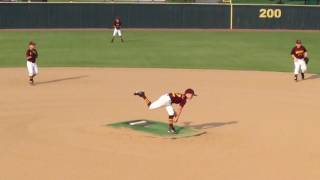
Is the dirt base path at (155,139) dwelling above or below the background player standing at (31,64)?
below

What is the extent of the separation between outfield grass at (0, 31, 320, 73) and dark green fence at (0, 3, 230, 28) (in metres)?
2.12

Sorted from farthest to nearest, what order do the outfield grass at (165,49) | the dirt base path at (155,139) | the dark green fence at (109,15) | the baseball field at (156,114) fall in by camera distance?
1. the dark green fence at (109,15)
2. the outfield grass at (165,49)
3. the baseball field at (156,114)
4. the dirt base path at (155,139)

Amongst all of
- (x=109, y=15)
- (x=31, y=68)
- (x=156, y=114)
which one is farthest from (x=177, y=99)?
(x=109, y=15)

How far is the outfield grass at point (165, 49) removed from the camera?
3312cm

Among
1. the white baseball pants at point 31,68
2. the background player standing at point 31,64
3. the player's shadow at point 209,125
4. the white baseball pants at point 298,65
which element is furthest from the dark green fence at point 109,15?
the player's shadow at point 209,125

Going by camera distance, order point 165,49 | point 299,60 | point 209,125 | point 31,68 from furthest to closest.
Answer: point 165,49 < point 299,60 < point 31,68 < point 209,125

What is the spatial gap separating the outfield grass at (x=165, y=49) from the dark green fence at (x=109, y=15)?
2118 millimetres

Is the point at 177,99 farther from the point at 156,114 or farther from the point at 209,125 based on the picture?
the point at 156,114

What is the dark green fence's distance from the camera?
49906 millimetres

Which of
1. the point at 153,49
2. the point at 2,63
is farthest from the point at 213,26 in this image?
the point at 2,63

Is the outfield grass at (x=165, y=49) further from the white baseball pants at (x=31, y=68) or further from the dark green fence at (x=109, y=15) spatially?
the white baseball pants at (x=31, y=68)

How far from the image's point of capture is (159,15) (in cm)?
5162

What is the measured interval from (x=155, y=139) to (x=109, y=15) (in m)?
36.3

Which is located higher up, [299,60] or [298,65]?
[299,60]
